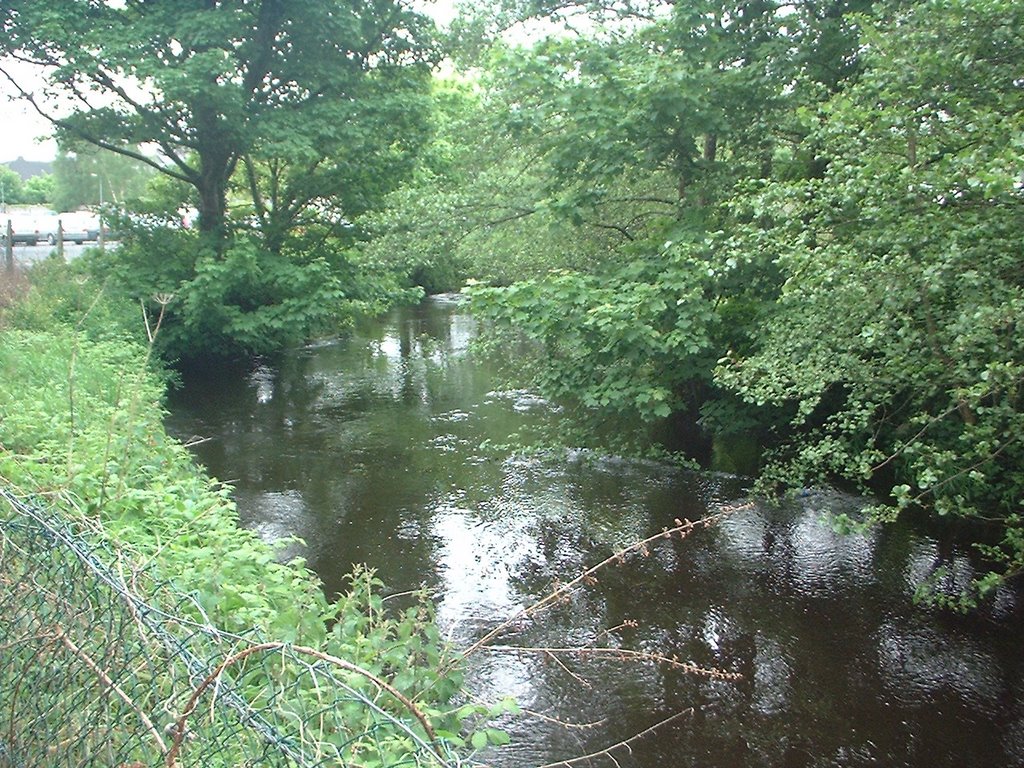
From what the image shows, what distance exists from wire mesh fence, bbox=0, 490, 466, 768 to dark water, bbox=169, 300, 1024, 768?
10.5ft

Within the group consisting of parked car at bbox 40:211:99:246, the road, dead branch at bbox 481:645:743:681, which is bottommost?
dead branch at bbox 481:645:743:681

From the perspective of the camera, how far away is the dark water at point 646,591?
5816mm

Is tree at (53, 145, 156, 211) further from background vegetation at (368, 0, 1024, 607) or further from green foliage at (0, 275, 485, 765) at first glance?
background vegetation at (368, 0, 1024, 607)

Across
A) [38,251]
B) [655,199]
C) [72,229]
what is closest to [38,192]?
[72,229]

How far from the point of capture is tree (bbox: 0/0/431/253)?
13.2 m

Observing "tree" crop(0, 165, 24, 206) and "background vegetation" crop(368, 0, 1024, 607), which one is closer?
"background vegetation" crop(368, 0, 1024, 607)

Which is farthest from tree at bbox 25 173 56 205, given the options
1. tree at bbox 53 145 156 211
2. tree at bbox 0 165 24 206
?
tree at bbox 53 145 156 211

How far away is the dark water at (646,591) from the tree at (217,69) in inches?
205

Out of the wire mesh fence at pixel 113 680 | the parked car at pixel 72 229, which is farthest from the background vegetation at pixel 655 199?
the parked car at pixel 72 229

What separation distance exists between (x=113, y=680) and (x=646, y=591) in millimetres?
5752

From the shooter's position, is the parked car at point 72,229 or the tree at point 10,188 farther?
the tree at point 10,188

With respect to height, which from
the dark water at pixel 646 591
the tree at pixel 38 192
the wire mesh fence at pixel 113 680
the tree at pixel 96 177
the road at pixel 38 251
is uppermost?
the tree at pixel 38 192

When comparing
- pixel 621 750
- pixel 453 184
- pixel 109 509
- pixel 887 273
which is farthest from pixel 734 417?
pixel 109 509

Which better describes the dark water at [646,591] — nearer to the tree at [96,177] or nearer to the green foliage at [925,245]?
the green foliage at [925,245]
